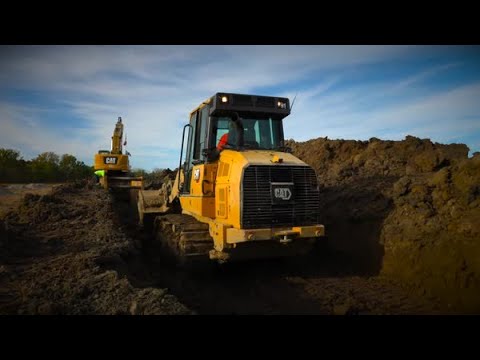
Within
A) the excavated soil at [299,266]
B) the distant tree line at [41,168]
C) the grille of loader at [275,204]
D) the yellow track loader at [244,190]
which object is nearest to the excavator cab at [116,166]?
the excavated soil at [299,266]

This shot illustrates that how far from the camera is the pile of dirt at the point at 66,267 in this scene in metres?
4.05

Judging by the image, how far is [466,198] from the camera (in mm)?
6738

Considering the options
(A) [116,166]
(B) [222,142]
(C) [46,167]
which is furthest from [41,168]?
(B) [222,142]

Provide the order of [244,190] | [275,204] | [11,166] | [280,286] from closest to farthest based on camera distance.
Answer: [244,190] → [275,204] → [280,286] → [11,166]

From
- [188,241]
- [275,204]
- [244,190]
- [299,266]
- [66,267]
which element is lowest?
[299,266]

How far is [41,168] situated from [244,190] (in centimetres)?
3540

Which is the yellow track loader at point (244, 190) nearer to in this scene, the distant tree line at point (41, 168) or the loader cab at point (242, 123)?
the loader cab at point (242, 123)

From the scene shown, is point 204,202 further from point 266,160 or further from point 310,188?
point 310,188

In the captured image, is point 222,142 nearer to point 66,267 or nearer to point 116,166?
point 66,267

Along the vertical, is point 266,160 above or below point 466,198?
above

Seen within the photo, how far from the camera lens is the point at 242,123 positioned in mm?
6664

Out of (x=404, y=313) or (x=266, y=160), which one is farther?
(x=266, y=160)

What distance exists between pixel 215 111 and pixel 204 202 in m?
1.78

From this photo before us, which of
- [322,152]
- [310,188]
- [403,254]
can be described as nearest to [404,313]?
[403,254]
